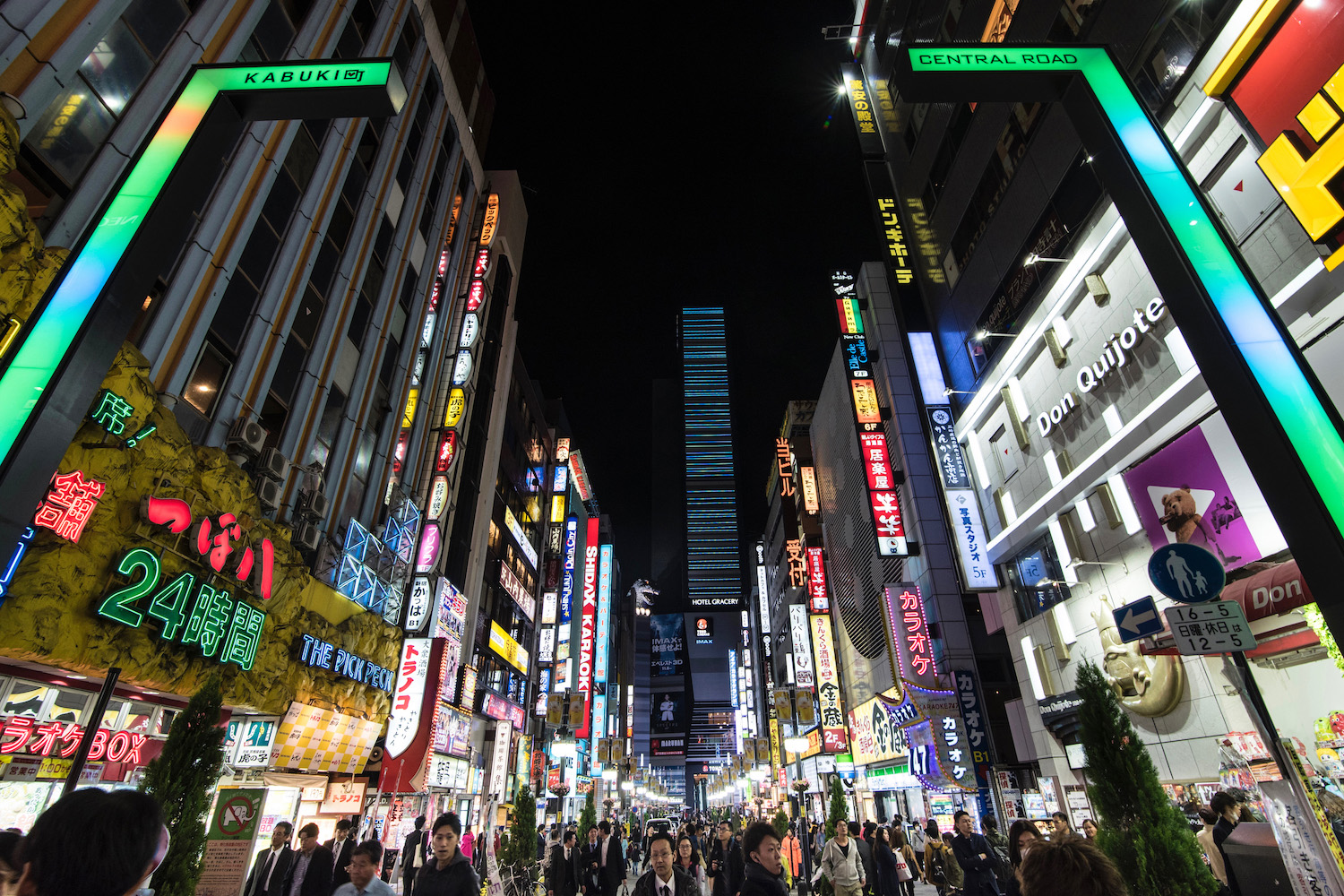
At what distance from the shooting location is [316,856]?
25.8 feet

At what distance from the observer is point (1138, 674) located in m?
13.9

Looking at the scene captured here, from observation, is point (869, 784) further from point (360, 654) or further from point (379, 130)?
point (379, 130)

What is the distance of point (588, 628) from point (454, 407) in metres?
30.0

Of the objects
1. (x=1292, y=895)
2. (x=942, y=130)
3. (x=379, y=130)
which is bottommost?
(x=1292, y=895)

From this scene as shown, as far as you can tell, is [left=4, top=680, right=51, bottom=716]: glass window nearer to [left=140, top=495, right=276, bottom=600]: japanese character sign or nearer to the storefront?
the storefront

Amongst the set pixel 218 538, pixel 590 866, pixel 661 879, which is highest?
pixel 218 538

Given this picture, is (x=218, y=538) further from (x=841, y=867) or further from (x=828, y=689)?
(x=828, y=689)

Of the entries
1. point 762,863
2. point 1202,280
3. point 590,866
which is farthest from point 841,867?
point 1202,280

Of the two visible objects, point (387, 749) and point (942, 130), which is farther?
point (942, 130)

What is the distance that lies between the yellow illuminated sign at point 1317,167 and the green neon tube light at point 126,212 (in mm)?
10689

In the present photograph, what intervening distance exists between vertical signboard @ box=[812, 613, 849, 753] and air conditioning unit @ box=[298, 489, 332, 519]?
30.1 m

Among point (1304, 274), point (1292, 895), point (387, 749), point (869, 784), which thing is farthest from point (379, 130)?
point (869, 784)

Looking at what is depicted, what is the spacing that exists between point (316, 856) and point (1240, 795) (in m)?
13.7

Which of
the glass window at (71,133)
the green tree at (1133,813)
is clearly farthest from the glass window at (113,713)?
the green tree at (1133,813)
